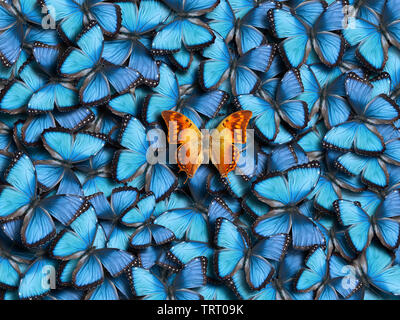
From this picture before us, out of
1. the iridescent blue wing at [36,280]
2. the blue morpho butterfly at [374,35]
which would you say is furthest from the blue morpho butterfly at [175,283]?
the blue morpho butterfly at [374,35]

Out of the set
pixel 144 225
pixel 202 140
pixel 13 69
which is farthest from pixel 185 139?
pixel 13 69

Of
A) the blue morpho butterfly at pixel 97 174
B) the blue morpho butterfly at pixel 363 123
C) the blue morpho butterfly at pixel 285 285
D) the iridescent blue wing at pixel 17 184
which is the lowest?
the blue morpho butterfly at pixel 285 285

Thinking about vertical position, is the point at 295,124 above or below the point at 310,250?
above

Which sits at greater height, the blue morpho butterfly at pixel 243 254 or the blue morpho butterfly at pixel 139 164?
the blue morpho butterfly at pixel 139 164

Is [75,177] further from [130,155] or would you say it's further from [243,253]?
[243,253]

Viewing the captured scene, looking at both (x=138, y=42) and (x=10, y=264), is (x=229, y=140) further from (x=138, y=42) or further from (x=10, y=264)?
(x=10, y=264)

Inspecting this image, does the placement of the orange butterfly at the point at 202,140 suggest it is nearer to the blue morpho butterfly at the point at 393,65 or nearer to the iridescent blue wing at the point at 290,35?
the iridescent blue wing at the point at 290,35
